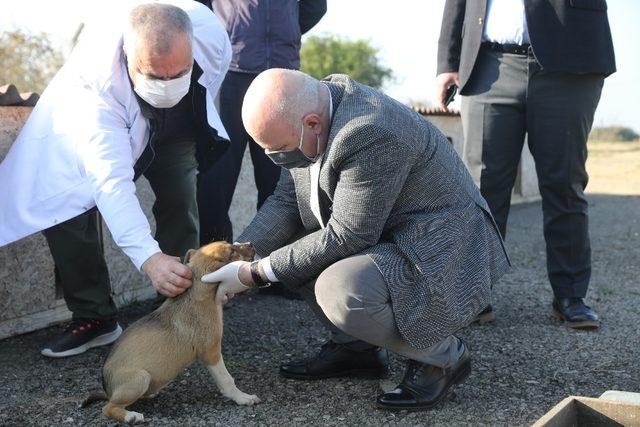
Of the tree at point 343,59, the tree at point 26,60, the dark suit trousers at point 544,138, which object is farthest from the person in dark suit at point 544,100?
the tree at point 343,59

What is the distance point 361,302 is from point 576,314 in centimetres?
196

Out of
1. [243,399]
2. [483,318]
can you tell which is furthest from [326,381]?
[483,318]

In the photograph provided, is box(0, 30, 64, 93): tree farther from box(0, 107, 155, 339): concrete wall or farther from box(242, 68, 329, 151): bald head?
box(242, 68, 329, 151): bald head

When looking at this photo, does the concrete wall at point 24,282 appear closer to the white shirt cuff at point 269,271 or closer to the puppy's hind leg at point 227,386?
the puppy's hind leg at point 227,386

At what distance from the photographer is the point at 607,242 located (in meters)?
8.02

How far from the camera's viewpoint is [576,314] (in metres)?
4.55

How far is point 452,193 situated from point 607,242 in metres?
5.36

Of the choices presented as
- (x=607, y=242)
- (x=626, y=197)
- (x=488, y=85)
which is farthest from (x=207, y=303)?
(x=626, y=197)

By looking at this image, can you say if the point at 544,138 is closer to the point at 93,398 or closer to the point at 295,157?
the point at 295,157

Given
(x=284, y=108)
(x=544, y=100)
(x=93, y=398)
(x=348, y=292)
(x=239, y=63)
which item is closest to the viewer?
(x=284, y=108)

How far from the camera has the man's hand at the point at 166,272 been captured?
3.33m

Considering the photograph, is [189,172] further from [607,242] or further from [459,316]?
[607,242]

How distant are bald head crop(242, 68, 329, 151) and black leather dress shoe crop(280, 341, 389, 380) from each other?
1.14m

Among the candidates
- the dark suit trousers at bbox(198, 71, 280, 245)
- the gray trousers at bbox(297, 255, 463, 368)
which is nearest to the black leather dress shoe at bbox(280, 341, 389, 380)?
the gray trousers at bbox(297, 255, 463, 368)
